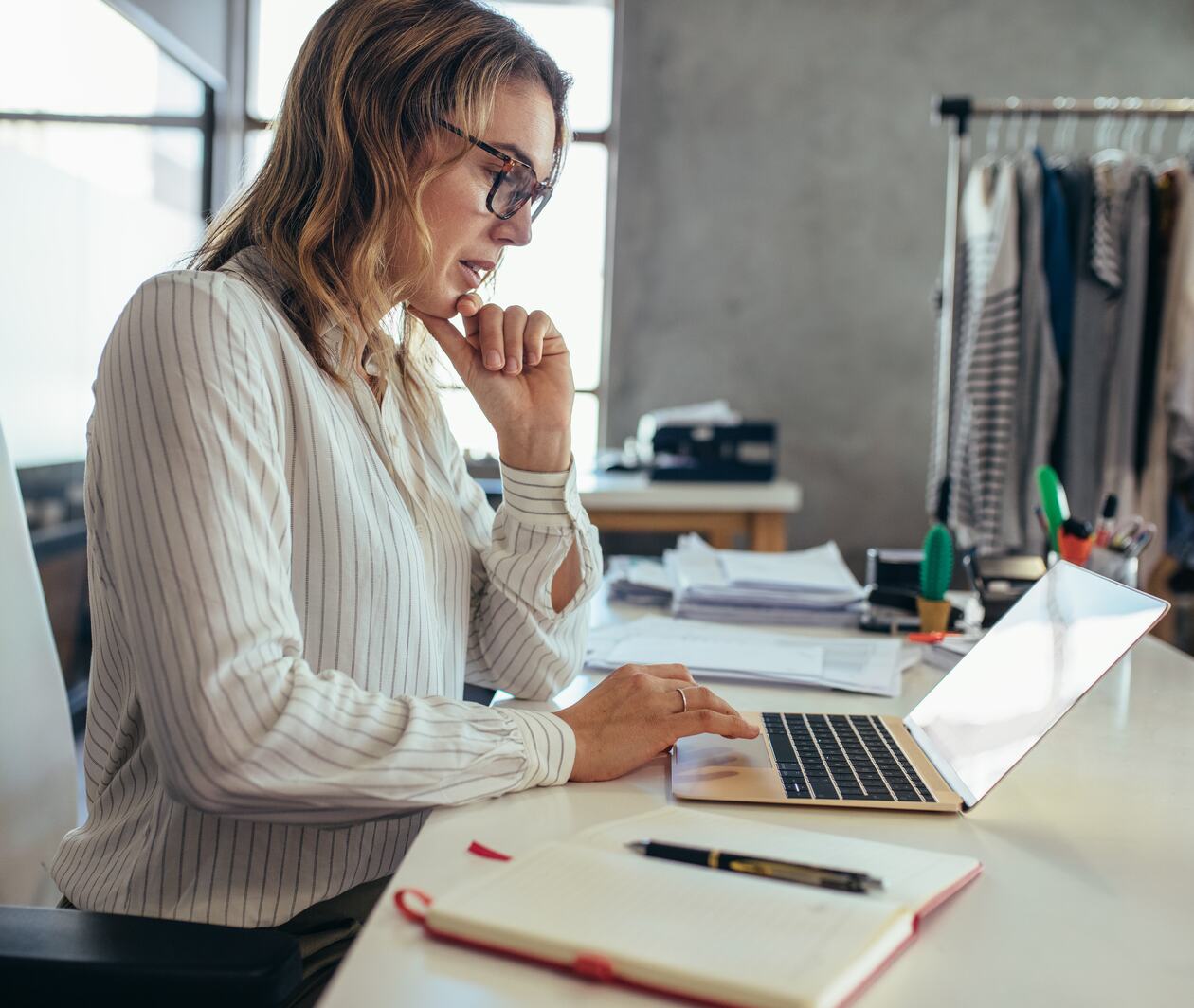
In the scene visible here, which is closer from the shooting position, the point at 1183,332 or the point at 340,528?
the point at 340,528

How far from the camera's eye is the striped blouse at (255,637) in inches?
26.9

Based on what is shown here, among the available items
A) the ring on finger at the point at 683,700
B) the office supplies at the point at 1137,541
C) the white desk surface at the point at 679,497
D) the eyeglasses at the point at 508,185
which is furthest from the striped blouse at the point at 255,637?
the white desk surface at the point at 679,497

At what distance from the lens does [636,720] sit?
2.78 ft

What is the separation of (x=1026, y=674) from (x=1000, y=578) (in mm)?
570

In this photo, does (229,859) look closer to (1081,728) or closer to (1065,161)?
(1081,728)

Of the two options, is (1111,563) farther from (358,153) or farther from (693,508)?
(693,508)

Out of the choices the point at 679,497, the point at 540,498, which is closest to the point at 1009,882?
the point at 540,498

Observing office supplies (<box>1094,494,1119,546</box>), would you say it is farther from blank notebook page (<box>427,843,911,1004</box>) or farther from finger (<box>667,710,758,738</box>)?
blank notebook page (<box>427,843,911,1004</box>)

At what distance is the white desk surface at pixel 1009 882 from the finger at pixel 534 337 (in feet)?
1.54

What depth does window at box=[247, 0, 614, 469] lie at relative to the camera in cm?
399

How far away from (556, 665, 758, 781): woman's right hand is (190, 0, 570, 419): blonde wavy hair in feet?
1.17

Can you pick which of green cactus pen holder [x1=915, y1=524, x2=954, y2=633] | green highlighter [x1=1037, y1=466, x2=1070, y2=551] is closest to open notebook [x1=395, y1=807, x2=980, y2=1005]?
green cactus pen holder [x1=915, y1=524, x2=954, y2=633]

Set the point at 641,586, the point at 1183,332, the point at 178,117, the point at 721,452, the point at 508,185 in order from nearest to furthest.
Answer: the point at 508,185
the point at 641,586
the point at 1183,332
the point at 721,452
the point at 178,117

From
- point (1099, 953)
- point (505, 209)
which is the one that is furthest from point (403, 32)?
point (1099, 953)
